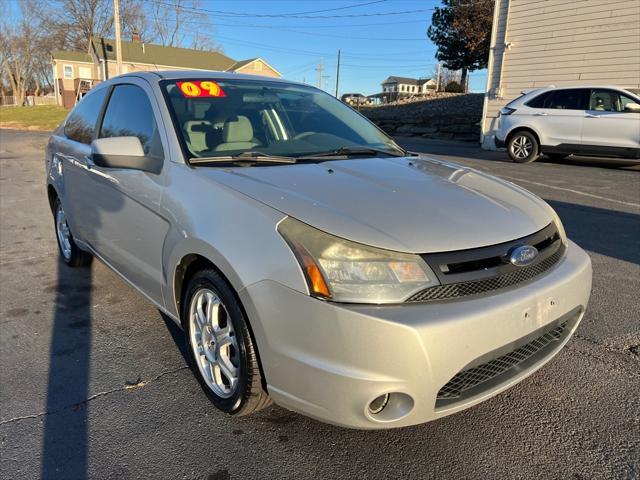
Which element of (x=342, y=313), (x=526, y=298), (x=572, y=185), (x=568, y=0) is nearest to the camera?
(x=342, y=313)

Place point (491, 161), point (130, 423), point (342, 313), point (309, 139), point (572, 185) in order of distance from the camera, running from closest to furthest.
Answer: point (342, 313) → point (130, 423) → point (309, 139) → point (572, 185) → point (491, 161)

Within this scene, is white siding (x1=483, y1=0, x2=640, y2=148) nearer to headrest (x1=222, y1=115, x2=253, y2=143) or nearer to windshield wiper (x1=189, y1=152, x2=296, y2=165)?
headrest (x1=222, y1=115, x2=253, y2=143)

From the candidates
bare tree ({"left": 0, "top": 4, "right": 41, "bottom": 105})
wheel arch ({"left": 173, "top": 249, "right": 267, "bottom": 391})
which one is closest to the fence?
bare tree ({"left": 0, "top": 4, "right": 41, "bottom": 105})

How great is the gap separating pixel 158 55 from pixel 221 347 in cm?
5170

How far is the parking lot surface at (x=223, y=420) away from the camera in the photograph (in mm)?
2100

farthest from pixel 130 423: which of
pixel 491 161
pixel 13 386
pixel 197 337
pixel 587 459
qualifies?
pixel 491 161

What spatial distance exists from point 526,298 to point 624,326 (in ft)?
5.87

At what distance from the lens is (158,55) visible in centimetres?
4831

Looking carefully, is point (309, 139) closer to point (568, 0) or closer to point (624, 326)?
point (624, 326)

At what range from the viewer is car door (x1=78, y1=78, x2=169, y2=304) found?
9.08 feet

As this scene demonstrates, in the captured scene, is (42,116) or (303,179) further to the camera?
(42,116)

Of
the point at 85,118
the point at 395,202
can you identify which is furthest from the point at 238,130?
the point at 85,118

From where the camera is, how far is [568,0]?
45.6 feet

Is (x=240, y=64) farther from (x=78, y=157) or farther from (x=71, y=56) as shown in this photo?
(x=78, y=157)
